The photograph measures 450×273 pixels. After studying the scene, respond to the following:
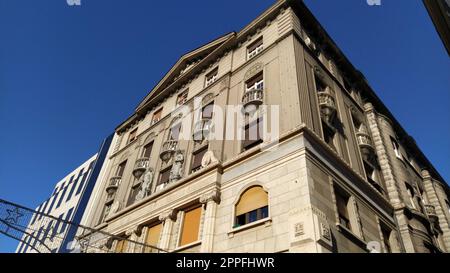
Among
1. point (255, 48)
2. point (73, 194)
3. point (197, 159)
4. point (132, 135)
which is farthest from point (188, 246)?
point (73, 194)

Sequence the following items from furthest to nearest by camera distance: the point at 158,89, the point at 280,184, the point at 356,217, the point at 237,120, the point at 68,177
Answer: the point at 68,177 < the point at 158,89 < the point at 237,120 < the point at 356,217 < the point at 280,184

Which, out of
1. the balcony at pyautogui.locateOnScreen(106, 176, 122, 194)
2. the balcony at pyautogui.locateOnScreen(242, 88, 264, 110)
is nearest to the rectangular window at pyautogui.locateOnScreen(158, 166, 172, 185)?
the balcony at pyautogui.locateOnScreen(106, 176, 122, 194)

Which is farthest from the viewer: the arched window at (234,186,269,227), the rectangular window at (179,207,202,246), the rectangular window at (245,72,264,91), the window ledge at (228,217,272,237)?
the rectangular window at (245,72,264,91)

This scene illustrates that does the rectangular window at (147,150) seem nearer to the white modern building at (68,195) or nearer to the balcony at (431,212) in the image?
the white modern building at (68,195)

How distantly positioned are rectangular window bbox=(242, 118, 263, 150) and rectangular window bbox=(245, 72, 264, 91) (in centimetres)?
295

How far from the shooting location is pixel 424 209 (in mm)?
22609

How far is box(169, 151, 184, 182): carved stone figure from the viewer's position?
1791 cm

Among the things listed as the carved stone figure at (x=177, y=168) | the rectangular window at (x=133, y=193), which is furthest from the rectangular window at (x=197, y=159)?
the rectangular window at (x=133, y=193)

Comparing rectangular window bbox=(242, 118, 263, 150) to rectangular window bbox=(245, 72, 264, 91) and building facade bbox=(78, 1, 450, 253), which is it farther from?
rectangular window bbox=(245, 72, 264, 91)

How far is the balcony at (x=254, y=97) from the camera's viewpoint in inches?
650

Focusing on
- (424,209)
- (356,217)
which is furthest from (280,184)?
(424,209)

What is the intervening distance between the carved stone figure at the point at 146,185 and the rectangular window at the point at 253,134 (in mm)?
7924
